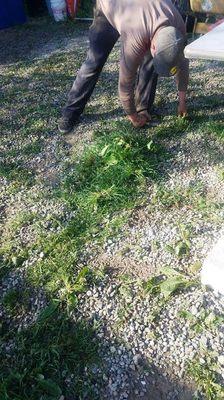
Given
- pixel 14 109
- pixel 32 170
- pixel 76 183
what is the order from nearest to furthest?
pixel 76 183 → pixel 32 170 → pixel 14 109

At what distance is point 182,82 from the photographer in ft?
13.2

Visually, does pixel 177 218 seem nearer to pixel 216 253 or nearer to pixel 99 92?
pixel 216 253

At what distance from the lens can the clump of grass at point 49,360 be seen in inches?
94.6

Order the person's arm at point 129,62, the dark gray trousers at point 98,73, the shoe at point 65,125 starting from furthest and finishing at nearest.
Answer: the shoe at point 65,125, the dark gray trousers at point 98,73, the person's arm at point 129,62

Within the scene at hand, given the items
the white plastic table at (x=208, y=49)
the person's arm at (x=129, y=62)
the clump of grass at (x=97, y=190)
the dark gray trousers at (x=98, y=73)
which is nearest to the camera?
the white plastic table at (x=208, y=49)

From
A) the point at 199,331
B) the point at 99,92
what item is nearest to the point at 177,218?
the point at 199,331

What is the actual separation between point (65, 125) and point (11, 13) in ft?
15.0

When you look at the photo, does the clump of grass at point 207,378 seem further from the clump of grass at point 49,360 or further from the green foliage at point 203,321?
the clump of grass at point 49,360

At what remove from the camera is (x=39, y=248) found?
3.29 metres

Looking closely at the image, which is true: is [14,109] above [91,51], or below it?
below

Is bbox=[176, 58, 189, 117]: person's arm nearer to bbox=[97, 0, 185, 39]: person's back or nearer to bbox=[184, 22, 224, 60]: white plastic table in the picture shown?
bbox=[97, 0, 185, 39]: person's back

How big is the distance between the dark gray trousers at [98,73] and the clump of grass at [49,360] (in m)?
2.53

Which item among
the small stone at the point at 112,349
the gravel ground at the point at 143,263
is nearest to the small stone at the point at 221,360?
the gravel ground at the point at 143,263

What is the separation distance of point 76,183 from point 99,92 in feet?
6.56
